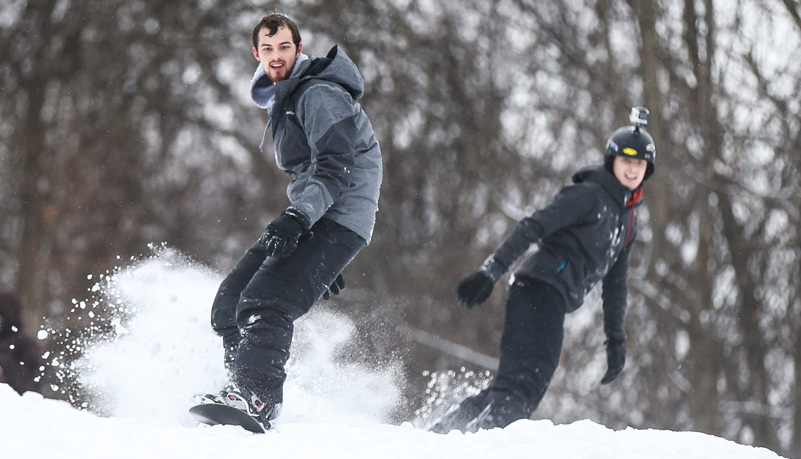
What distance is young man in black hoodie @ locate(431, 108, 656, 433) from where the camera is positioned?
483cm

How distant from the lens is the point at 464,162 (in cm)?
1816

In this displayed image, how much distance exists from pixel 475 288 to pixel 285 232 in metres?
1.19

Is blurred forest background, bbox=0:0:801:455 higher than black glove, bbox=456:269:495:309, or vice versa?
blurred forest background, bbox=0:0:801:455

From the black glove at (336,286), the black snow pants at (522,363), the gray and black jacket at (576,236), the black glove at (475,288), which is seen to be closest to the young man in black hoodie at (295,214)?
the black glove at (336,286)

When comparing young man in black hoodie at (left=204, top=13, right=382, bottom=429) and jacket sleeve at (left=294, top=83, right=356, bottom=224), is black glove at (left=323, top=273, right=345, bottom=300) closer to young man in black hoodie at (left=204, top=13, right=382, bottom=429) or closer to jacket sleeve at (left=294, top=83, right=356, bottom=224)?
young man in black hoodie at (left=204, top=13, right=382, bottom=429)

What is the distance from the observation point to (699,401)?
14070mm

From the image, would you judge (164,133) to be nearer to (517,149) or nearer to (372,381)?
(517,149)

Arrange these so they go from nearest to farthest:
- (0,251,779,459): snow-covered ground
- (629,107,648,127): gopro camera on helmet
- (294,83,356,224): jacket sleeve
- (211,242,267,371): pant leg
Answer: (0,251,779,459): snow-covered ground, (294,83,356,224): jacket sleeve, (211,242,267,371): pant leg, (629,107,648,127): gopro camera on helmet

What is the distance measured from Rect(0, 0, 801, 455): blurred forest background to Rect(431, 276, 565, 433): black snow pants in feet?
29.3

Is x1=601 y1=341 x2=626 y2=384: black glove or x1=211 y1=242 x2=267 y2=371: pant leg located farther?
x1=601 y1=341 x2=626 y2=384: black glove

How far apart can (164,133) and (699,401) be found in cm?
955

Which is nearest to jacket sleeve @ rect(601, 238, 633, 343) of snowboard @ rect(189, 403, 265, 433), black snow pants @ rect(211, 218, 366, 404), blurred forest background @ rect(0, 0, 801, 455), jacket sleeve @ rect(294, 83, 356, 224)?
black snow pants @ rect(211, 218, 366, 404)

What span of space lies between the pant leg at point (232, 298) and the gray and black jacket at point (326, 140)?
308 millimetres

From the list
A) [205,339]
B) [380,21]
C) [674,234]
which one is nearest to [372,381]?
[205,339]
